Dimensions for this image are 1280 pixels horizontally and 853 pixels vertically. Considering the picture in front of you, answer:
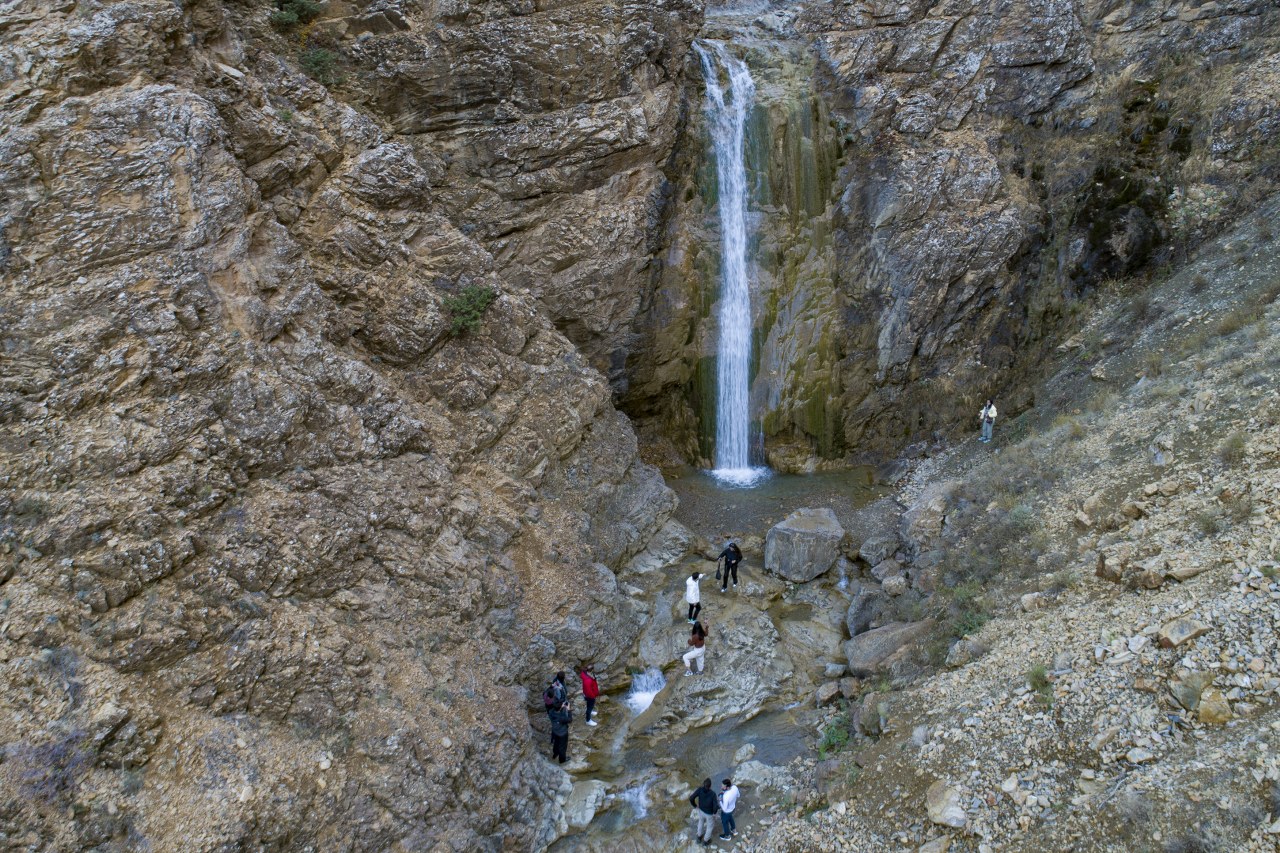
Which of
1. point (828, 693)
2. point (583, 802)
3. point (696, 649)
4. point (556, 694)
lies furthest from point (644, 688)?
point (828, 693)

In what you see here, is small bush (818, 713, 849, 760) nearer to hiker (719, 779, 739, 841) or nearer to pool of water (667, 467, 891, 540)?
hiker (719, 779, 739, 841)

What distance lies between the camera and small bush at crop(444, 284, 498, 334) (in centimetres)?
1501

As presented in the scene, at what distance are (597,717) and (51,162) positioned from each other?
39.2ft

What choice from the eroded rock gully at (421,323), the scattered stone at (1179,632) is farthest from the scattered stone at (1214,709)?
the eroded rock gully at (421,323)

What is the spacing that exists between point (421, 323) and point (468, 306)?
115 centimetres

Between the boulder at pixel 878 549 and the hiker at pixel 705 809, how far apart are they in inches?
318

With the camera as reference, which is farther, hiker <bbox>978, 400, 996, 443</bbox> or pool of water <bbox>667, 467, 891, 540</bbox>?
hiker <bbox>978, 400, 996, 443</bbox>

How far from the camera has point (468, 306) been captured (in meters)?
15.2

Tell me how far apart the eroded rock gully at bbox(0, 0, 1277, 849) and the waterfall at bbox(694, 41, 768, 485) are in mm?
681

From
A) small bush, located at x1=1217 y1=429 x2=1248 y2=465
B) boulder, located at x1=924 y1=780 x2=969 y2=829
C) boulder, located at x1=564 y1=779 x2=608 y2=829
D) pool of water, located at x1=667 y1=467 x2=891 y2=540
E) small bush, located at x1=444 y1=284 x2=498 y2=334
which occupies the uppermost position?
small bush, located at x1=444 y1=284 x2=498 y2=334

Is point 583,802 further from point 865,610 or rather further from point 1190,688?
point 1190,688

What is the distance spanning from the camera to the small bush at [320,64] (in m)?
15.8

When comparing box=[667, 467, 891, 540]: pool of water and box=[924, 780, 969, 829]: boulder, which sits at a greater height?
box=[924, 780, 969, 829]: boulder

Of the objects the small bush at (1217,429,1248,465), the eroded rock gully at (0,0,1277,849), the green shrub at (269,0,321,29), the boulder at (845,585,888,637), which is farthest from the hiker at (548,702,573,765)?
the green shrub at (269,0,321,29)
